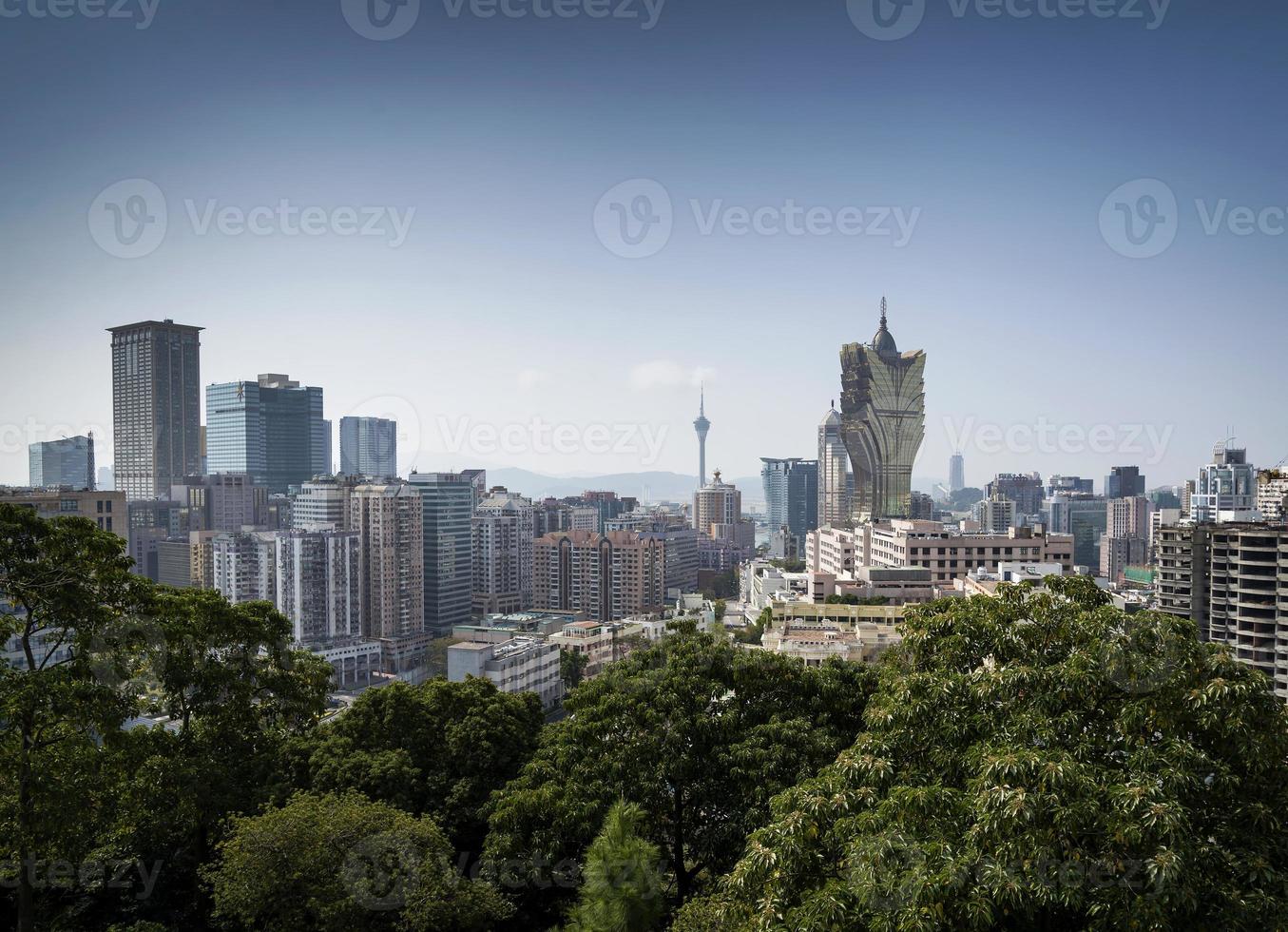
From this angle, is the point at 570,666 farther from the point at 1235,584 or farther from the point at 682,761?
the point at 682,761

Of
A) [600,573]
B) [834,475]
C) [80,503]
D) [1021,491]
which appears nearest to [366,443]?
[600,573]

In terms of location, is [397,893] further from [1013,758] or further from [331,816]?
[1013,758]

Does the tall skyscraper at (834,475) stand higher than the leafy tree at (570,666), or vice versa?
the tall skyscraper at (834,475)

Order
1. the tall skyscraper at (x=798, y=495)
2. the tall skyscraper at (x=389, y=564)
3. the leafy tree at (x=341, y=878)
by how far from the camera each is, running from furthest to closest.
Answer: the tall skyscraper at (x=798, y=495)
the tall skyscraper at (x=389, y=564)
the leafy tree at (x=341, y=878)

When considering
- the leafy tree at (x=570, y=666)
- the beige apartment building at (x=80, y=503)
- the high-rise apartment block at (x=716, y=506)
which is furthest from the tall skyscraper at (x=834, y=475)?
the beige apartment building at (x=80, y=503)

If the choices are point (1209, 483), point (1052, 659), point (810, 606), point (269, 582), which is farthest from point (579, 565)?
point (1052, 659)

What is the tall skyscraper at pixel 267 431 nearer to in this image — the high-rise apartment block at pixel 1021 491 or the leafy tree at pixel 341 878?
the high-rise apartment block at pixel 1021 491

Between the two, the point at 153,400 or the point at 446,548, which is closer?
the point at 446,548
